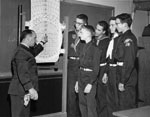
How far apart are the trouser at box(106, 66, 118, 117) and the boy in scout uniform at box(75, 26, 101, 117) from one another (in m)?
0.37

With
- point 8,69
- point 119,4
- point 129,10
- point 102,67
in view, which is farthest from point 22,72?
point 129,10

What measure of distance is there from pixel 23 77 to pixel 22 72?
51mm

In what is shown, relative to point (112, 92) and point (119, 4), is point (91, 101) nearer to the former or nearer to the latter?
point (112, 92)

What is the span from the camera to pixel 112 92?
10.7 ft

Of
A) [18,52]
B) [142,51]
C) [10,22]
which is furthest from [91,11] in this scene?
[18,52]

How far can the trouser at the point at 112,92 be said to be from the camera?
320 cm

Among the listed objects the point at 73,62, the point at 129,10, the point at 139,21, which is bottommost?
the point at 73,62

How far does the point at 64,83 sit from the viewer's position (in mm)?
3352

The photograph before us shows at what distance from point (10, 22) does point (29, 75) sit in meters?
0.79

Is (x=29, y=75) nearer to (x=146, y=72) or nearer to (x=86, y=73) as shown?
(x=86, y=73)

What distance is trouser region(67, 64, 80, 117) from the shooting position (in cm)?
356

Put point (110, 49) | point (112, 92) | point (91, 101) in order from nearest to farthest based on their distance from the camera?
point (91, 101) < point (112, 92) < point (110, 49)

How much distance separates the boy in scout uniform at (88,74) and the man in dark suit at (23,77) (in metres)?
0.59

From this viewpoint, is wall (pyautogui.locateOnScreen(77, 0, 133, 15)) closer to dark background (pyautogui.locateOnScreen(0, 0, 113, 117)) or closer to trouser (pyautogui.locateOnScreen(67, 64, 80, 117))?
dark background (pyautogui.locateOnScreen(0, 0, 113, 117))
